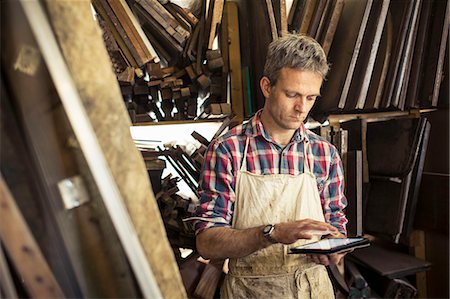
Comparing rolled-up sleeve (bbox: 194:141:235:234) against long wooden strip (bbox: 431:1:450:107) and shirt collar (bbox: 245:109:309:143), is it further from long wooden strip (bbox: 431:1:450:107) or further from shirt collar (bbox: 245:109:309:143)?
long wooden strip (bbox: 431:1:450:107)

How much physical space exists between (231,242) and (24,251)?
2.44 ft

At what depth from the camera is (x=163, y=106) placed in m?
1.94

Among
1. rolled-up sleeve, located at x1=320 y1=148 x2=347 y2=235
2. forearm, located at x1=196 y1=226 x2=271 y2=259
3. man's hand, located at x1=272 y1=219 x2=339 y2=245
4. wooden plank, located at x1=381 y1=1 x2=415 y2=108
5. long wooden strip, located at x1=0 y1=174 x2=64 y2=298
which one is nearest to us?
long wooden strip, located at x1=0 y1=174 x2=64 y2=298

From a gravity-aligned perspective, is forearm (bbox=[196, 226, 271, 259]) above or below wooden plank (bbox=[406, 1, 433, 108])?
below

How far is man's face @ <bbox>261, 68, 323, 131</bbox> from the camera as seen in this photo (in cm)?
125

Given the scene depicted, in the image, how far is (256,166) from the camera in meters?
1.30

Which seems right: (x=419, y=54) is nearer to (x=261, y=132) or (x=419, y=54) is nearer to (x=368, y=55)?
(x=368, y=55)

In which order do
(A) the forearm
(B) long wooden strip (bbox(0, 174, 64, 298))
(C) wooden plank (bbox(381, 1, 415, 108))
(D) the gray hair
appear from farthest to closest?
(C) wooden plank (bbox(381, 1, 415, 108)) < (D) the gray hair < (A) the forearm < (B) long wooden strip (bbox(0, 174, 64, 298))

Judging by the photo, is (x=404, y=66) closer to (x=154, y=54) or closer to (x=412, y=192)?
(x=412, y=192)

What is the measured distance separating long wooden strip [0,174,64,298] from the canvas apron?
83 cm

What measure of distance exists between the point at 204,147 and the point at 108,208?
4.63 ft

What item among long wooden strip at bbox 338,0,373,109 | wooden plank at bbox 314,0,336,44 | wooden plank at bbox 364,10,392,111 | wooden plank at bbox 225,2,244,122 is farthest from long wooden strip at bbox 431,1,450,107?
wooden plank at bbox 225,2,244,122

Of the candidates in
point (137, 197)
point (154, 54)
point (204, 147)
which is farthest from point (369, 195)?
point (137, 197)

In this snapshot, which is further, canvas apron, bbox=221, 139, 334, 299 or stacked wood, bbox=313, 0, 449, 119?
stacked wood, bbox=313, 0, 449, 119
